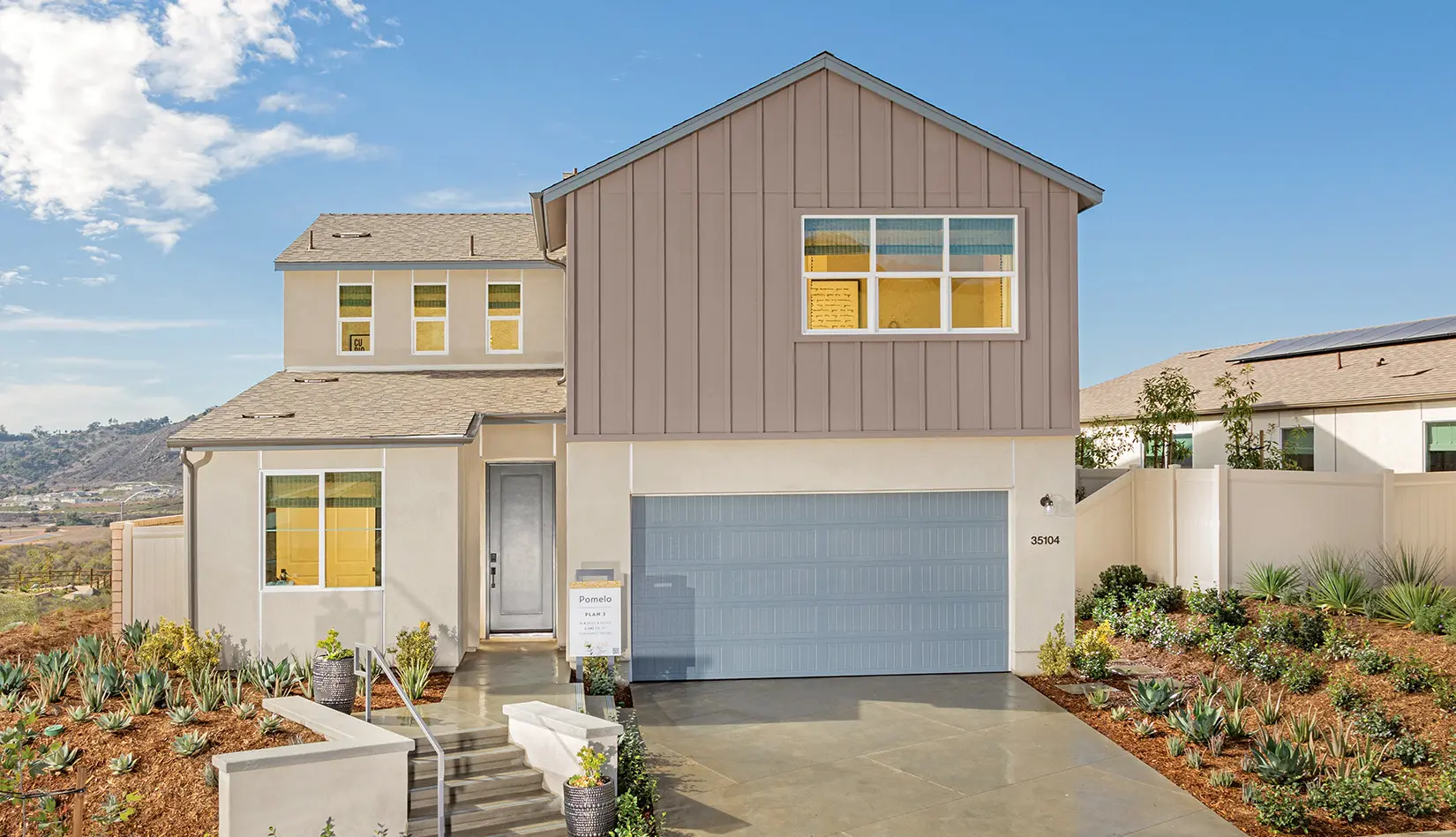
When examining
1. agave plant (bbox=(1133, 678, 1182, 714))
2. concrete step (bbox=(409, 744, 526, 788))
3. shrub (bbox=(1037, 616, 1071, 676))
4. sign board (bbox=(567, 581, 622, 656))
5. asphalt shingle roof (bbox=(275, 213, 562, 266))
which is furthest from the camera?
asphalt shingle roof (bbox=(275, 213, 562, 266))

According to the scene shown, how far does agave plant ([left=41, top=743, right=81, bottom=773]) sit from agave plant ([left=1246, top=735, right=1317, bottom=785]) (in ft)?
32.4

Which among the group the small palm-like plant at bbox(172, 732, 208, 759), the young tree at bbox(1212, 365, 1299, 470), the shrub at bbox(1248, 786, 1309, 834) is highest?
the young tree at bbox(1212, 365, 1299, 470)

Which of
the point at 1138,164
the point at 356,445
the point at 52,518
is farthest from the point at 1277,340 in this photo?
the point at 52,518

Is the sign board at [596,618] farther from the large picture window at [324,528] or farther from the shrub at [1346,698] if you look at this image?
the shrub at [1346,698]

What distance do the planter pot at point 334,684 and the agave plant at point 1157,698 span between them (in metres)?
7.98

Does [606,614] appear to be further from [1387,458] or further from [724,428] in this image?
[1387,458]

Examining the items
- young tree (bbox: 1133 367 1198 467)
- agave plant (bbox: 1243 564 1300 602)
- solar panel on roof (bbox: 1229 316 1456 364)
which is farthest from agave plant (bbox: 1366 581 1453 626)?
solar panel on roof (bbox: 1229 316 1456 364)

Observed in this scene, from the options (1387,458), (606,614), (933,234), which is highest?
(933,234)

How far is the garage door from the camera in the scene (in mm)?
11969

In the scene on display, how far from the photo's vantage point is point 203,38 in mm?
18281

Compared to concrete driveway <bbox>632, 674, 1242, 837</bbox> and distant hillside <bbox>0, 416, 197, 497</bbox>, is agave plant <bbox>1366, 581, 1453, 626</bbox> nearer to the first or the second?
concrete driveway <bbox>632, 674, 1242, 837</bbox>

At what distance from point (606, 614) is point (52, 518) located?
27.3 meters

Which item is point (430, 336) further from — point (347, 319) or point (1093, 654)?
point (1093, 654)

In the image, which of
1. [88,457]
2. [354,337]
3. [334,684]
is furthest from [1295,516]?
[88,457]
